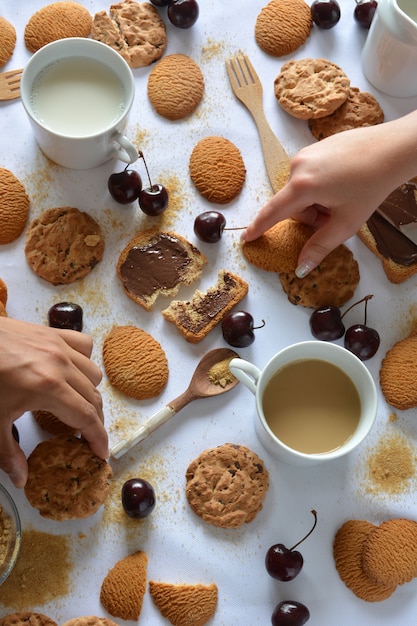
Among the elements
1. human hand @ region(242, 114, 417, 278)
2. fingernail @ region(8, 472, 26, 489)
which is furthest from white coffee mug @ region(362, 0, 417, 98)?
fingernail @ region(8, 472, 26, 489)

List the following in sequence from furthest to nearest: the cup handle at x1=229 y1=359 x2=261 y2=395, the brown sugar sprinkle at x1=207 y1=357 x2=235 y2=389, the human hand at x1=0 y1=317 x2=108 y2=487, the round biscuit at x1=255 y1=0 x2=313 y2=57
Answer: the round biscuit at x1=255 y1=0 x2=313 y2=57 < the brown sugar sprinkle at x1=207 y1=357 x2=235 y2=389 < the cup handle at x1=229 y1=359 x2=261 y2=395 < the human hand at x1=0 y1=317 x2=108 y2=487

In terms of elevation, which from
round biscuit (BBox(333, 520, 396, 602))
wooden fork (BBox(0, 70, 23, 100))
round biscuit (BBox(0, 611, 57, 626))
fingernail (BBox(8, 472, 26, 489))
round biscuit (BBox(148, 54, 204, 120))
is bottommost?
round biscuit (BBox(0, 611, 57, 626))

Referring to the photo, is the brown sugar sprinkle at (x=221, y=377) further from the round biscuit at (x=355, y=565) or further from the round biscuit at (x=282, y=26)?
the round biscuit at (x=282, y=26)

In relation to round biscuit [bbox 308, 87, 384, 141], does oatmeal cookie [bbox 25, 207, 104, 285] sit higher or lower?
lower

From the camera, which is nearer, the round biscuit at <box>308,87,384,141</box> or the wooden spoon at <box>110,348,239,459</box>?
the wooden spoon at <box>110,348,239,459</box>

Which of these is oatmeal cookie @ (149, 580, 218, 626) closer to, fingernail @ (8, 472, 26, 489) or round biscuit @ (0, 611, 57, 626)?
round biscuit @ (0, 611, 57, 626)

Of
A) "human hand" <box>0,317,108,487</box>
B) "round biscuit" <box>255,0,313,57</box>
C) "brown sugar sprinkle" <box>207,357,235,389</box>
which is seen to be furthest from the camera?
"round biscuit" <box>255,0,313,57</box>

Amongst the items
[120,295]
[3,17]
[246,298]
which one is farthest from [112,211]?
[3,17]
